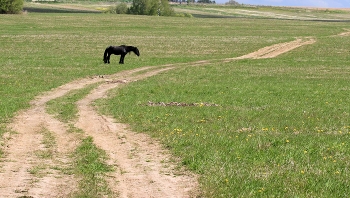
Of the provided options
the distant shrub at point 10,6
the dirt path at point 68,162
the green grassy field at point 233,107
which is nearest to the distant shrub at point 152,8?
the distant shrub at point 10,6

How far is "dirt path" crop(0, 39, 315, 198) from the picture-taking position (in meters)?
10.4

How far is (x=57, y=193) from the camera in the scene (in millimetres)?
10000

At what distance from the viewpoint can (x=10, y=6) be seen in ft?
354

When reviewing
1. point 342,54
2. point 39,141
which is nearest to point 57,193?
point 39,141

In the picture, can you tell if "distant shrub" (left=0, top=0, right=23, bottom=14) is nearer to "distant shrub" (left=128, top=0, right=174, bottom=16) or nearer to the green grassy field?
"distant shrub" (left=128, top=0, right=174, bottom=16)

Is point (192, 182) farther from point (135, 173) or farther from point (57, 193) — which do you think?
point (57, 193)

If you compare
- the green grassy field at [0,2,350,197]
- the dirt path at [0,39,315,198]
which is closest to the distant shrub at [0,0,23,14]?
the green grassy field at [0,2,350,197]

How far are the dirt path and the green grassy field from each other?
55cm

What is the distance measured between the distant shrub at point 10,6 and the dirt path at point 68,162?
298 ft

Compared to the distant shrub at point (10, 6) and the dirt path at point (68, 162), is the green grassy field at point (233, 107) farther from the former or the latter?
the distant shrub at point (10, 6)

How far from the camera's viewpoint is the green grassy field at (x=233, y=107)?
11461 mm

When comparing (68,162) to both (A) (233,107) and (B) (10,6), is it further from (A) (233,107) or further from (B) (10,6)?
(B) (10,6)

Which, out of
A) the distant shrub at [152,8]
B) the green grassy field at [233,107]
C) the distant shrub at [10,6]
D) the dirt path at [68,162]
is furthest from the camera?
the distant shrub at [152,8]

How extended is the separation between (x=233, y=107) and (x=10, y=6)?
306ft
